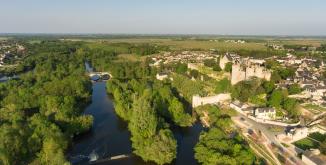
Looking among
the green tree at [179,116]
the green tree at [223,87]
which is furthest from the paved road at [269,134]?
the green tree at [223,87]

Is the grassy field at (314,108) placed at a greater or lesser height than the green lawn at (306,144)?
greater

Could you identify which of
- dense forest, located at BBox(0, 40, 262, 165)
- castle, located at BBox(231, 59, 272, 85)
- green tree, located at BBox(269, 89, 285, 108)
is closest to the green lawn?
dense forest, located at BBox(0, 40, 262, 165)

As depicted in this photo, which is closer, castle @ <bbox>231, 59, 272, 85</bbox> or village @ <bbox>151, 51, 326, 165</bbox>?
village @ <bbox>151, 51, 326, 165</bbox>

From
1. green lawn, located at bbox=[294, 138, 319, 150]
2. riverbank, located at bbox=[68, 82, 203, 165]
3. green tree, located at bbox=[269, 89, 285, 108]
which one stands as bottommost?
riverbank, located at bbox=[68, 82, 203, 165]

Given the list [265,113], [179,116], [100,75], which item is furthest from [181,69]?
[265,113]

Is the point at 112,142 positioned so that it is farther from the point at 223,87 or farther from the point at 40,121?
the point at 223,87

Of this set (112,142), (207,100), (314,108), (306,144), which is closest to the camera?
(306,144)

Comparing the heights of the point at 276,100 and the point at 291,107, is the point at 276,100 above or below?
above

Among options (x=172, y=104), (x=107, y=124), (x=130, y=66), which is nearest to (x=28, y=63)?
(x=130, y=66)

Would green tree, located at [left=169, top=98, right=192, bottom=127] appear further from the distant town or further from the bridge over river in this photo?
the bridge over river

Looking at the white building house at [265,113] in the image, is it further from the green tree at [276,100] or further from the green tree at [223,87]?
the green tree at [223,87]
